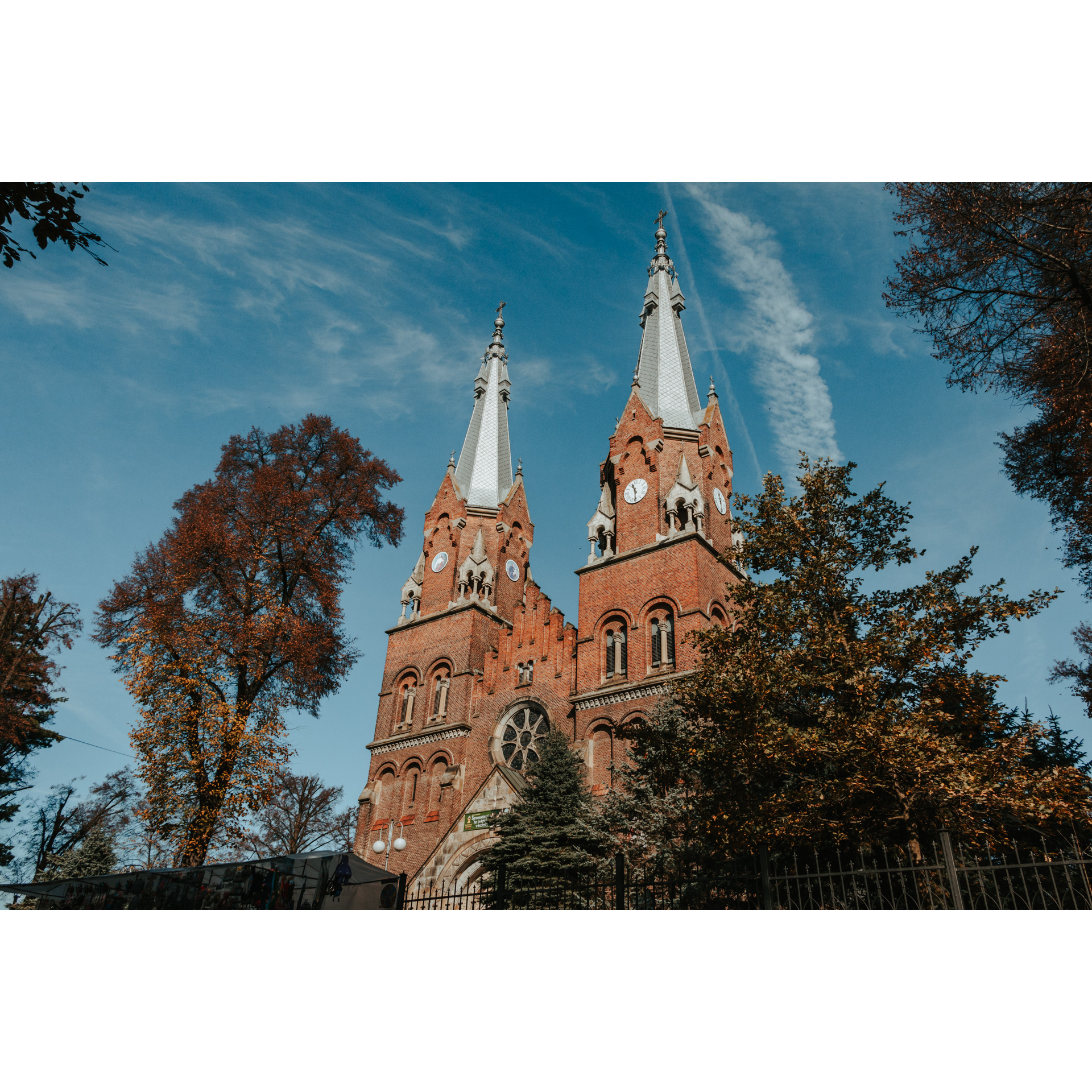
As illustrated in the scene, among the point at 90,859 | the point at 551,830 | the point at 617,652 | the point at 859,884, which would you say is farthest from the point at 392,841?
the point at 859,884

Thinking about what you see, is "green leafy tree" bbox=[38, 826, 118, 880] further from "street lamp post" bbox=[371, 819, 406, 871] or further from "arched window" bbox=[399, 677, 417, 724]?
"arched window" bbox=[399, 677, 417, 724]

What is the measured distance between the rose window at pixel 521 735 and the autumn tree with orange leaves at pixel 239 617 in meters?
7.95

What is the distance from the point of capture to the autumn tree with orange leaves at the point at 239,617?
14.8 m

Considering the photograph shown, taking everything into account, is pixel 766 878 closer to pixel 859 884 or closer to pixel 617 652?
pixel 859 884

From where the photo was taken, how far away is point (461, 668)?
93.8ft

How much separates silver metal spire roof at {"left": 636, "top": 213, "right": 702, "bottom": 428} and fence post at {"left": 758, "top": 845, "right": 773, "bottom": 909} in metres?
20.9

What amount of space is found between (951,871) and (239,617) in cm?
1378

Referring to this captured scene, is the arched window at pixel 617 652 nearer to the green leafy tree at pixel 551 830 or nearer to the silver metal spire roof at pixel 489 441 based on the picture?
the green leafy tree at pixel 551 830

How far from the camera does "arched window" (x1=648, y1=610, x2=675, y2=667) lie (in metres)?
23.2

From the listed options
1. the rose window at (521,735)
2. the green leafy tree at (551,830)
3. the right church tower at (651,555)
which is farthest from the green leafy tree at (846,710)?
the rose window at (521,735)

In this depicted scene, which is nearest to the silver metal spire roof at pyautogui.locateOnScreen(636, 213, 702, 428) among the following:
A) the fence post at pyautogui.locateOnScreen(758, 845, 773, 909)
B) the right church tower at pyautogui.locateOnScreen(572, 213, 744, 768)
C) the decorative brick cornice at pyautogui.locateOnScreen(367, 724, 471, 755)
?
the right church tower at pyautogui.locateOnScreen(572, 213, 744, 768)

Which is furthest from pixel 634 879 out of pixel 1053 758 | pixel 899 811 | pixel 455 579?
pixel 455 579

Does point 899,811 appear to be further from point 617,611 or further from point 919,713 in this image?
point 617,611

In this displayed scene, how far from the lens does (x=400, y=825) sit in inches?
1051
